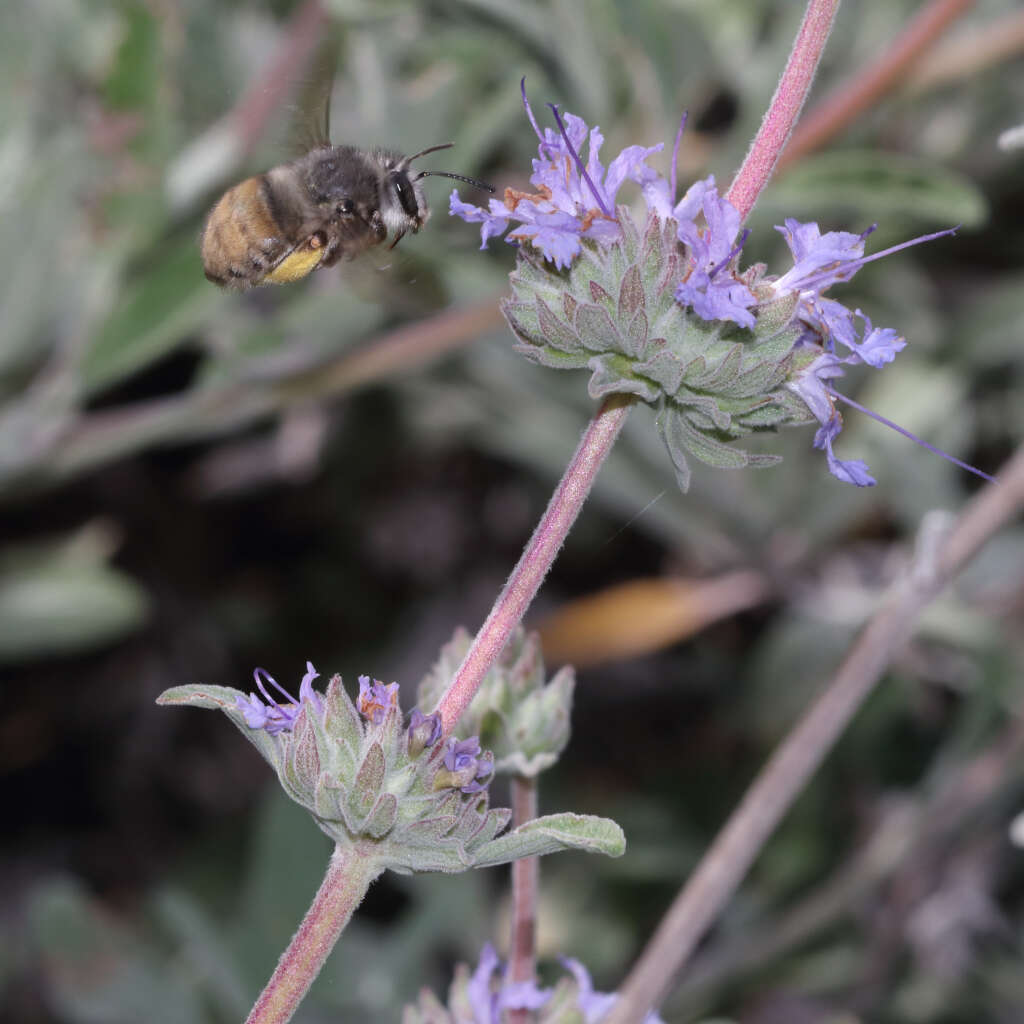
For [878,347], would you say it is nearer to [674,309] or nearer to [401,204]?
[674,309]

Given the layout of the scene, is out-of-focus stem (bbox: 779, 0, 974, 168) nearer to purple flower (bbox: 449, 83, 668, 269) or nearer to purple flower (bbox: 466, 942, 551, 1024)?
purple flower (bbox: 449, 83, 668, 269)

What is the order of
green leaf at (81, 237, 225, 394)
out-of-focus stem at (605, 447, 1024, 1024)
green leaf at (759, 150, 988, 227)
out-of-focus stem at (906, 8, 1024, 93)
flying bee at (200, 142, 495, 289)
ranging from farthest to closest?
out-of-focus stem at (906, 8, 1024, 93) → green leaf at (81, 237, 225, 394) → green leaf at (759, 150, 988, 227) → flying bee at (200, 142, 495, 289) → out-of-focus stem at (605, 447, 1024, 1024)

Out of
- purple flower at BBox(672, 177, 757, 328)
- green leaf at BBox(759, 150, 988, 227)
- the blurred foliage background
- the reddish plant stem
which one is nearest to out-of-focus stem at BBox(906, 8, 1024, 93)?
the blurred foliage background

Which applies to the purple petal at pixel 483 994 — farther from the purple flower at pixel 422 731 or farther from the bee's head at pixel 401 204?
the bee's head at pixel 401 204

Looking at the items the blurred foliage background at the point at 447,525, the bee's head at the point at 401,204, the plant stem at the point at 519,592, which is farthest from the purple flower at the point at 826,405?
the blurred foliage background at the point at 447,525

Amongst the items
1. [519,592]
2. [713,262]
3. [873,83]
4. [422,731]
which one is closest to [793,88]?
[713,262]

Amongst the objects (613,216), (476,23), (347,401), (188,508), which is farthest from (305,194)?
(188,508)
